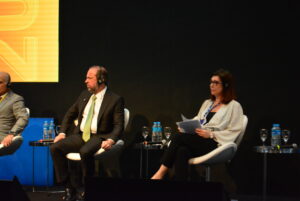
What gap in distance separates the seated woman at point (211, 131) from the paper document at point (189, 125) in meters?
0.04

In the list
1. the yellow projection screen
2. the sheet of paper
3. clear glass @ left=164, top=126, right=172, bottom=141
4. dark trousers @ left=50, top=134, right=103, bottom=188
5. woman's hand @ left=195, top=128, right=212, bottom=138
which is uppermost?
the yellow projection screen

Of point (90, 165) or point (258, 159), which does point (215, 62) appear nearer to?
point (258, 159)

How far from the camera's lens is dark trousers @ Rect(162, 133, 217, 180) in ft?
14.1

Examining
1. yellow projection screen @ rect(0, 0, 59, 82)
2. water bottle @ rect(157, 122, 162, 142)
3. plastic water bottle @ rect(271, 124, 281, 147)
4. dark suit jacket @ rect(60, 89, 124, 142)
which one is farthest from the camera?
yellow projection screen @ rect(0, 0, 59, 82)

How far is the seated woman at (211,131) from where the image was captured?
4.30m

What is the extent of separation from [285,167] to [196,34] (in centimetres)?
171

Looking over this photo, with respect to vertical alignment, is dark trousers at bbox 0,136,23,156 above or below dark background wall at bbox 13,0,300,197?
below

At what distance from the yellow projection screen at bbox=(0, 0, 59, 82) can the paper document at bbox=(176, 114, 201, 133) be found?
80.0 inches

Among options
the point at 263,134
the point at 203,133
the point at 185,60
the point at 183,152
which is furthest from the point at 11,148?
the point at 263,134

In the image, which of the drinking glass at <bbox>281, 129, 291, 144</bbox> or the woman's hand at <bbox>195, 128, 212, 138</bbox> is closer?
the woman's hand at <bbox>195, 128, 212, 138</bbox>

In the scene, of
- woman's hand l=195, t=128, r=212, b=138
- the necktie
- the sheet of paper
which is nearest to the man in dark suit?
the necktie

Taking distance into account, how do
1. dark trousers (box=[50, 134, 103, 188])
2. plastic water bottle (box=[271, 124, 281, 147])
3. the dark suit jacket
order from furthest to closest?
plastic water bottle (box=[271, 124, 281, 147]), the dark suit jacket, dark trousers (box=[50, 134, 103, 188])

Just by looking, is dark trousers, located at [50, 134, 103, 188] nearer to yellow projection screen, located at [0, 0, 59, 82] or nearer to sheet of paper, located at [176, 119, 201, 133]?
sheet of paper, located at [176, 119, 201, 133]

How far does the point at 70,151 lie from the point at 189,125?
121 cm
